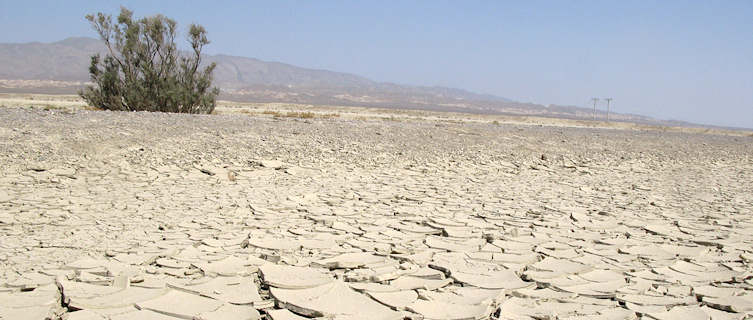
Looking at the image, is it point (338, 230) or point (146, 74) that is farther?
point (146, 74)

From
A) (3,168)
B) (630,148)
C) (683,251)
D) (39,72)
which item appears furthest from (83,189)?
(39,72)

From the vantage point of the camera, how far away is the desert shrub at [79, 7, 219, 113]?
13195 mm

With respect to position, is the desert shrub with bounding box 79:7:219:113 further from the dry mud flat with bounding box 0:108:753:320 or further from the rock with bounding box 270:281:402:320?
the rock with bounding box 270:281:402:320

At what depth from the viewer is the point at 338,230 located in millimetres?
4180

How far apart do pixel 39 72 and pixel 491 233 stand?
138565mm

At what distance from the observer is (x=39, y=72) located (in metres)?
122

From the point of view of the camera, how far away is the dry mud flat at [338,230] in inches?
108

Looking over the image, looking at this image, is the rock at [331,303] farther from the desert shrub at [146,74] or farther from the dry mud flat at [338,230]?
the desert shrub at [146,74]

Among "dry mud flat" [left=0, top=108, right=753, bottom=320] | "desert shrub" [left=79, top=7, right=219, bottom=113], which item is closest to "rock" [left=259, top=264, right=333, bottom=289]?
"dry mud flat" [left=0, top=108, right=753, bottom=320]

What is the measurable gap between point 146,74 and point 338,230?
10.7 meters

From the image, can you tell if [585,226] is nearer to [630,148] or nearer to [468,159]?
[468,159]

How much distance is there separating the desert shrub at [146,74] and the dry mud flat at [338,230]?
443cm

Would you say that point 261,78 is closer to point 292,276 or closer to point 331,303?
point 292,276

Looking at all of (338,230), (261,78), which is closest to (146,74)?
(338,230)
